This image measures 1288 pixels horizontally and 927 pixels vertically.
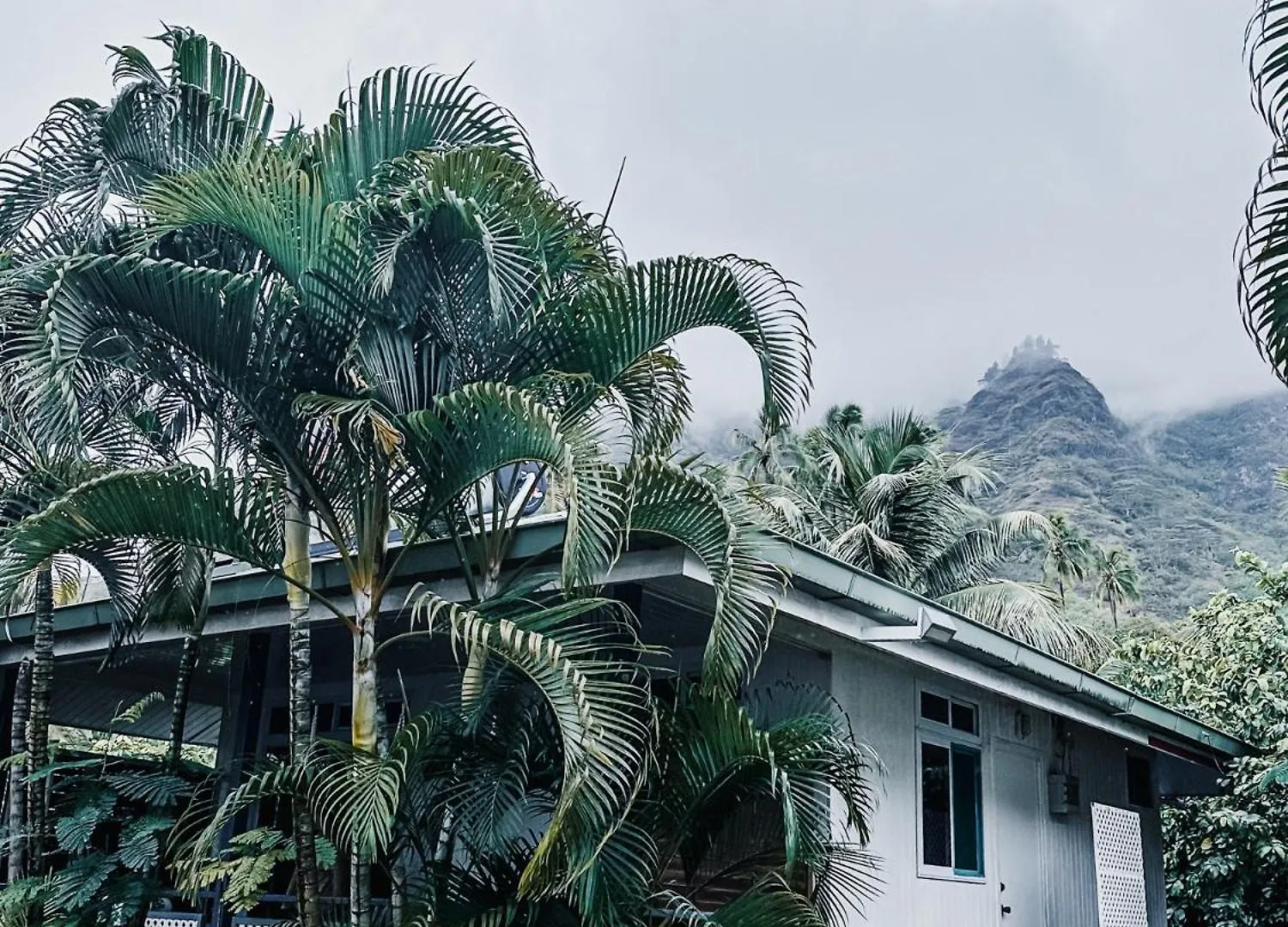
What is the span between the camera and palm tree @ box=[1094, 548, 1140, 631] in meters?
30.5

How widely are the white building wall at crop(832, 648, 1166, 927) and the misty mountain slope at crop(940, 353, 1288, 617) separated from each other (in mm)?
33906

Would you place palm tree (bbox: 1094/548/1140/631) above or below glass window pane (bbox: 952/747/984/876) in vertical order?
above

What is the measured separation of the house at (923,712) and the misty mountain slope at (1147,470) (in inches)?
1344

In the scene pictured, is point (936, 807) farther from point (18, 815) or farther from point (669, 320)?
point (18, 815)

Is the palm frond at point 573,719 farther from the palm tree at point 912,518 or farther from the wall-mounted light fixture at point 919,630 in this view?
the palm tree at point 912,518

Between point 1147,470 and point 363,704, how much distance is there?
58534mm

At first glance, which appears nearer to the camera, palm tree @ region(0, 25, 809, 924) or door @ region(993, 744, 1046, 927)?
palm tree @ region(0, 25, 809, 924)

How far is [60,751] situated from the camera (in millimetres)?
7875

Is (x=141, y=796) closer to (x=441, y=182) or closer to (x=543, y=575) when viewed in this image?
(x=543, y=575)

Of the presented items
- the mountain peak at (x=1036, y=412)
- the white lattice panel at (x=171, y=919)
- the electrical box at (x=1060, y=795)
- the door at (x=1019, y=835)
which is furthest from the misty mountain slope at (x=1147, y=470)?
the white lattice panel at (x=171, y=919)

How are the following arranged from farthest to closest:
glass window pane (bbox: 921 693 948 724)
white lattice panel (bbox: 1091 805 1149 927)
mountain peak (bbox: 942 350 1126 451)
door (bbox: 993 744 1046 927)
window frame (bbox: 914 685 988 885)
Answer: mountain peak (bbox: 942 350 1126 451) → white lattice panel (bbox: 1091 805 1149 927) → door (bbox: 993 744 1046 927) → glass window pane (bbox: 921 693 948 724) → window frame (bbox: 914 685 988 885)

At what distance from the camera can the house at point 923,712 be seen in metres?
6.57

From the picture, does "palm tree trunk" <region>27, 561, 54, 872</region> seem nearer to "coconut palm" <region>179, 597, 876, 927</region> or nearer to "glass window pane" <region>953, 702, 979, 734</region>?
"coconut palm" <region>179, 597, 876, 927</region>

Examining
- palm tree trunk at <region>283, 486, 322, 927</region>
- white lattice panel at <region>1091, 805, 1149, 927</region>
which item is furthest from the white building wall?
palm tree trunk at <region>283, 486, 322, 927</region>
